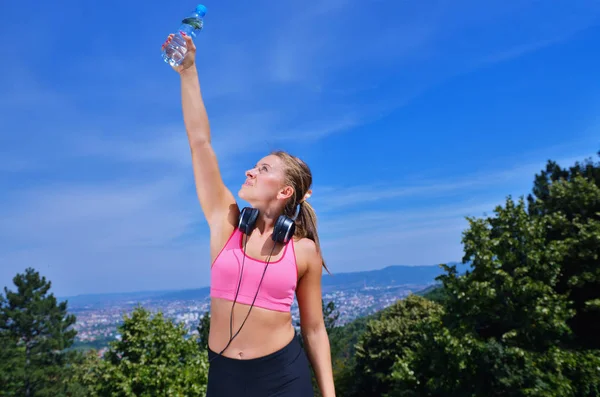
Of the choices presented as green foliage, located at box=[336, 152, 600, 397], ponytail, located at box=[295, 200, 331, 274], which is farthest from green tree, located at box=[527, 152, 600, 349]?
ponytail, located at box=[295, 200, 331, 274]

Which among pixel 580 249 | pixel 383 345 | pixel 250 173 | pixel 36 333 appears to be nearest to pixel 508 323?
pixel 580 249

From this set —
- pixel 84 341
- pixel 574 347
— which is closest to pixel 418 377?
pixel 574 347

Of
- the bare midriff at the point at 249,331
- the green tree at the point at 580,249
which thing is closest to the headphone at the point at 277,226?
the bare midriff at the point at 249,331

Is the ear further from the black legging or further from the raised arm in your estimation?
the black legging

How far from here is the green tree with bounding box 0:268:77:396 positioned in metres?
38.2

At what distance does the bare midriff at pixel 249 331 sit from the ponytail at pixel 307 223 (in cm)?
42

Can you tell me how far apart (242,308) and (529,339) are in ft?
55.3

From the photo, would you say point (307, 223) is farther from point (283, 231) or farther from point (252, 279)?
point (252, 279)

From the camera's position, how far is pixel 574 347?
17625 mm

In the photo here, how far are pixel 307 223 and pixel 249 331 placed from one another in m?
0.62

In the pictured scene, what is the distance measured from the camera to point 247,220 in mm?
2014

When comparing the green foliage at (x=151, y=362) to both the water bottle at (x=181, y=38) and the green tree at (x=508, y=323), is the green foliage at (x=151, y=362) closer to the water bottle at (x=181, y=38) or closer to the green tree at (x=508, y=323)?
the green tree at (x=508, y=323)

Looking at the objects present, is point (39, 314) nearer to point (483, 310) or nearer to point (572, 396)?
point (483, 310)

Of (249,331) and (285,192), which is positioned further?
(285,192)
